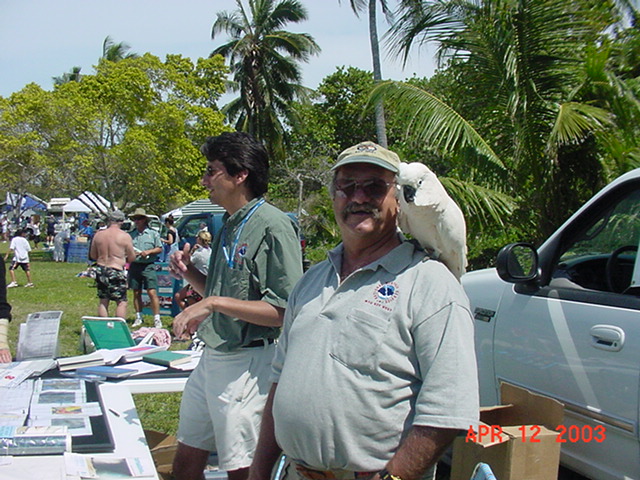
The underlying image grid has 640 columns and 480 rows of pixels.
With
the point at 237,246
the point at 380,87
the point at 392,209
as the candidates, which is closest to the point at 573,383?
the point at 392,209

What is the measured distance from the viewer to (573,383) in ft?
9.02

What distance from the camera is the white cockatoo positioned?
180cm

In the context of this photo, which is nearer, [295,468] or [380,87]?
[295,468]

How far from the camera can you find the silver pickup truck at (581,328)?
8.32ft

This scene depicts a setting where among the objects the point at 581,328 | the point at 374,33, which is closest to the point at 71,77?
the point at 374,33

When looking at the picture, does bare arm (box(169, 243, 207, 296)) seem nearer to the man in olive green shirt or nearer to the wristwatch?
the man in olive green shirt

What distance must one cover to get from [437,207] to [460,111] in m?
7.58

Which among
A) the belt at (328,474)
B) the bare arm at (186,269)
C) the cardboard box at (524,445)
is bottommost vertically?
the cardboard box at (524,445)

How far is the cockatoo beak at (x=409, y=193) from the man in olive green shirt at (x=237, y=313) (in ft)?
3.17

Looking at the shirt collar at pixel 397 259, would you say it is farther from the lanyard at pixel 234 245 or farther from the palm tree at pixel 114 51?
the palm tree at pixel 114 51

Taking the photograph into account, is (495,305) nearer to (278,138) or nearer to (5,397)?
(5,397)

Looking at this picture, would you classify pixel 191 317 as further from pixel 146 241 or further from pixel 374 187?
pixel 146 241

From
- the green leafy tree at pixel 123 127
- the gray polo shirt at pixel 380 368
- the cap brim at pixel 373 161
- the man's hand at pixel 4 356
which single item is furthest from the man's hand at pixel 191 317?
the green leafy tree at pixel 123 127

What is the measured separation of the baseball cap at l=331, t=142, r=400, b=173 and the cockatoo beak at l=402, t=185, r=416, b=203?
0.09 meters
